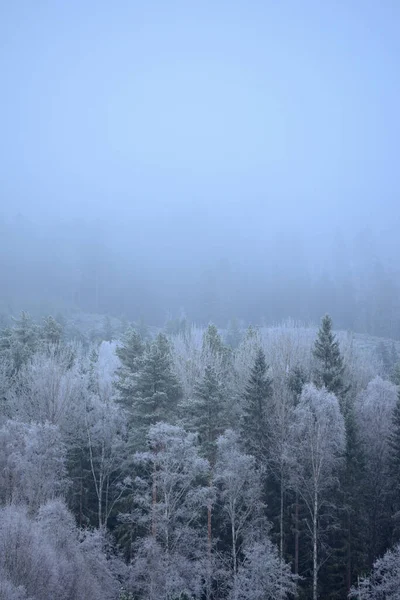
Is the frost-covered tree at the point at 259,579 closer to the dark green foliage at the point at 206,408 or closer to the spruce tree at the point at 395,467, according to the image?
the dark green foliage at the point at 206,408

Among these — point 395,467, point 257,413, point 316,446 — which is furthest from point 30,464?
point 395,467

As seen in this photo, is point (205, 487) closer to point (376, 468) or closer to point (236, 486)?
point (236, 486)

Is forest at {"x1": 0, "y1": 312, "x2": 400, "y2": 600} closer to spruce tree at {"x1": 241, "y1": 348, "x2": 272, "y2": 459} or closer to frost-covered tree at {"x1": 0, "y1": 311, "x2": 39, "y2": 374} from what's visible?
spruce tree at {"x1": 241, "y1": 348, "x2": 272, "y2": 459}

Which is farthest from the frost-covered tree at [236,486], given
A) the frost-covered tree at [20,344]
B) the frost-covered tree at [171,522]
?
the frost-covered tree at [20,344]

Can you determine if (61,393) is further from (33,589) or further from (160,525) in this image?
(33,589)

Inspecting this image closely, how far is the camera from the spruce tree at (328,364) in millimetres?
42875

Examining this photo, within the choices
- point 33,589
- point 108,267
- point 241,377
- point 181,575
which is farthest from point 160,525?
point 108,267

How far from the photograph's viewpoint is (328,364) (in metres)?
44.9

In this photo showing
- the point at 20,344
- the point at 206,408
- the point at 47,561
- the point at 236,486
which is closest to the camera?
the point at 47,561

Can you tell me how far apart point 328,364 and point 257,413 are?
979 centimetres

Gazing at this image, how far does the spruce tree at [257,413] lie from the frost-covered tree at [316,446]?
10.4 feet

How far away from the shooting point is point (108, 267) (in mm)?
191625

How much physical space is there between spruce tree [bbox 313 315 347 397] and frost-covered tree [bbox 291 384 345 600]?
7.31 meters

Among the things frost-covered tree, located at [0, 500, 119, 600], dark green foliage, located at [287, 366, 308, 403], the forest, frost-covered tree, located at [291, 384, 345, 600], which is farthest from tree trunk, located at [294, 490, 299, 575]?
frost-covered tree, located at [0, 500, 119, 600]
